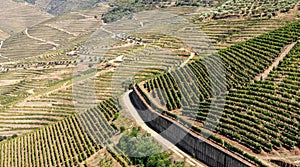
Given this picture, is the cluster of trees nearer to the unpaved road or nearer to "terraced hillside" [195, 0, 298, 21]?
the unpaved road

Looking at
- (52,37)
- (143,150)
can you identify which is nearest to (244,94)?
(143,150)

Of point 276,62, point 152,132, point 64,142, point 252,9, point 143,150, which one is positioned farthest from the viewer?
point 252,9

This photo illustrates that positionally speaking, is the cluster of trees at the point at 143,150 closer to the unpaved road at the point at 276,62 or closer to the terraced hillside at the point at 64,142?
the terraced hillside at the point at 64,142

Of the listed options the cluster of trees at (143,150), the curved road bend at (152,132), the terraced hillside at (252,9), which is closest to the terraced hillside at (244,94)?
the curved road bend at (152,132)

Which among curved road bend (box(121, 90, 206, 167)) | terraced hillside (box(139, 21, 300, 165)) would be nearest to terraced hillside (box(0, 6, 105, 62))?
curved road bend (box(121, 90, 206, 167))

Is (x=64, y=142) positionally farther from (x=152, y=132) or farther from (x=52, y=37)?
(x=52, y=37)

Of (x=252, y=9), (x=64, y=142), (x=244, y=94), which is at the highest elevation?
(x=252, y=9)
